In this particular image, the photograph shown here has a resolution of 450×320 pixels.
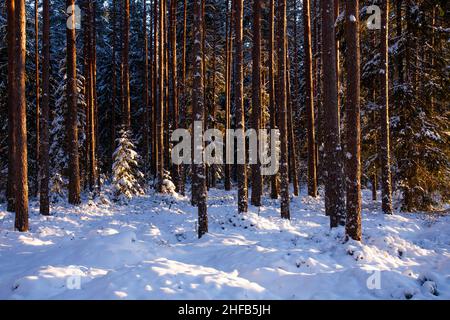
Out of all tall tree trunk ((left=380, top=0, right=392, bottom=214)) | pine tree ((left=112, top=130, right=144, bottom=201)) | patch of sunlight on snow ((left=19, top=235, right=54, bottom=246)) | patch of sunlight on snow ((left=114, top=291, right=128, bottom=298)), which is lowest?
patch of sunlight on snow ((left=19, top=235, right=54, bottom=246))

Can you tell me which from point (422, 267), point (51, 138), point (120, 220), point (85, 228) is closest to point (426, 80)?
point (422, 267)

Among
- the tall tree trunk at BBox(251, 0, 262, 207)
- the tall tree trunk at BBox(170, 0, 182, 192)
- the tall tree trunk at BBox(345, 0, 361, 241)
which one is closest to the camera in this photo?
the tall tree trunk at BBox(345, 0, 361, 241)

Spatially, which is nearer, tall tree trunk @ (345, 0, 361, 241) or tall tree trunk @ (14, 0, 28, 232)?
tall tree trunk @ (345, 0, 361, 241)

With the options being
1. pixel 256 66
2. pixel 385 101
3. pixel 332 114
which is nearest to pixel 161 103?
pixel 256 66

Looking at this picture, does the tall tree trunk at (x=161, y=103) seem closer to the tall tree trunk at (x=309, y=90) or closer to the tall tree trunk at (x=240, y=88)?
the tall tree trunk at (x=240, y=88)

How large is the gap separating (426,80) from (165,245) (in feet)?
44.6

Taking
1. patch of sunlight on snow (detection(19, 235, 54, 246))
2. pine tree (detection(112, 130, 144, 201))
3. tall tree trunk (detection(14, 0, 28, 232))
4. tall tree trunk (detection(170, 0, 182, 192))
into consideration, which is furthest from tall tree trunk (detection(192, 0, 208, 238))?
tall tree trunk (detection(170, 0, 182, 192))

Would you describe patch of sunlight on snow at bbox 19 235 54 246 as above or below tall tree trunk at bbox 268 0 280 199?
below

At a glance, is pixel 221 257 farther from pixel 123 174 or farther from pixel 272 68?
pixel 272 68

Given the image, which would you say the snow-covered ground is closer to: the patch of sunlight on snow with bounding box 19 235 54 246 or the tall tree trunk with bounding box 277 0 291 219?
the patch of sunlight on snow with bounding box 19 235 54 246

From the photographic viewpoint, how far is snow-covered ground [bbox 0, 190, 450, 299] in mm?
6621

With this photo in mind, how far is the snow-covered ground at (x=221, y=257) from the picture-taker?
662 cm

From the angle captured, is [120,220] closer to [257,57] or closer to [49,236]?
[49,236]

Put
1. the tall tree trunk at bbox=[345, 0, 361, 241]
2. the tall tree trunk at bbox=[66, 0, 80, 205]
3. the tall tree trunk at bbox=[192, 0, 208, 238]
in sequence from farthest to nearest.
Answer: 1. the tall tree trunk at bbox=[66, 0, 80, 205]
2. the tall tree trunk at bbox=[192, 0, 208, 238]
3. the tall tree trunk at bbox=[345, 0, 361, 241]
